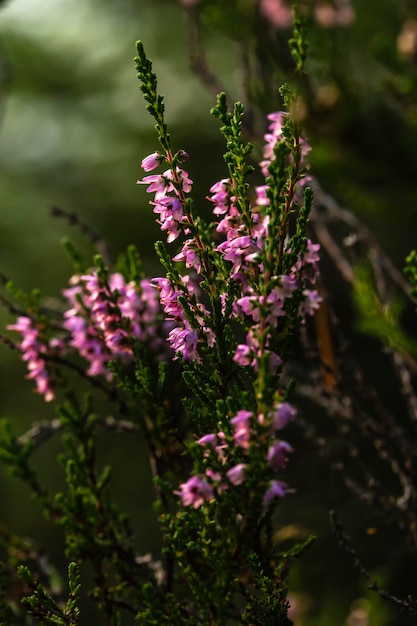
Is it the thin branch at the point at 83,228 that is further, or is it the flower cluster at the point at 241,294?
the thin branch at the point at 83,228

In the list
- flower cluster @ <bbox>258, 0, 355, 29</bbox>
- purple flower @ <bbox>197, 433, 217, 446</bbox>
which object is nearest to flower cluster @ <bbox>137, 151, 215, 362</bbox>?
purple flower @ <bbox>197, 433, 217, 446</bbox>

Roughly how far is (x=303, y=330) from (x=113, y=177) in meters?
4.99

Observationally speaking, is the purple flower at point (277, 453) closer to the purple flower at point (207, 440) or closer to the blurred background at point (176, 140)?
the purple flower at point (207, 440)

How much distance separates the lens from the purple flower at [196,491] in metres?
0.84

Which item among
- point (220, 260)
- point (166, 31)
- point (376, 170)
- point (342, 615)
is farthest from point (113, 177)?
point (220, 260)

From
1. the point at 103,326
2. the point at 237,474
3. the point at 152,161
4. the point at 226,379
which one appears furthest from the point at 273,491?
the point at 103,326

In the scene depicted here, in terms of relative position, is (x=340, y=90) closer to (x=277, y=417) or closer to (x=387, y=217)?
(x=387, y=217)

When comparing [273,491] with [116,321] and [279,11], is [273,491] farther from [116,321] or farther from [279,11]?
[279,11]

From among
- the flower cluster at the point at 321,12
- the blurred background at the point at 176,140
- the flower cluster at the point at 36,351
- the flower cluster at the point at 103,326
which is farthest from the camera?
the flower cluster at the point at 321,12

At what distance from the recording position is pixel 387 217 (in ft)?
8.03

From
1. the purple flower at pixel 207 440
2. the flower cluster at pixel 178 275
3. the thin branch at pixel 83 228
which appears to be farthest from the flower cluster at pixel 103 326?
the purple flower at pixel 207 440

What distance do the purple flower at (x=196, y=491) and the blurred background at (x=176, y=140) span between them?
3.89ft

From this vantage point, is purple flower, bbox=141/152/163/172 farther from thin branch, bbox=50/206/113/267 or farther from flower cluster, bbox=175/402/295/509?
thin branch, bbox=50/206/113/267

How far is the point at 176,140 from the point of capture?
5488 millimetres
